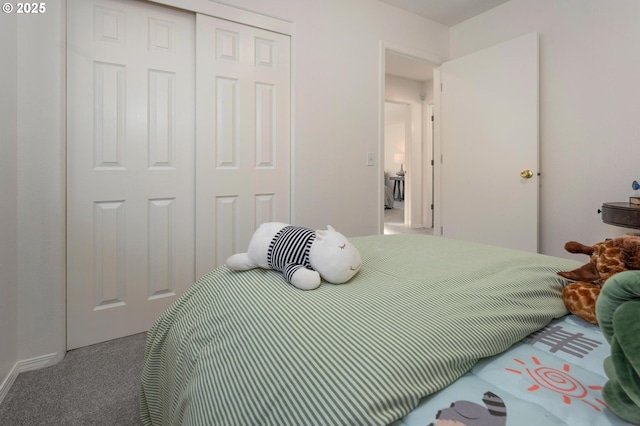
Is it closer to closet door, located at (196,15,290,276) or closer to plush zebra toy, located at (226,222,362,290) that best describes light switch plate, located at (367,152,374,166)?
closet door, located at (196,15,290,276)

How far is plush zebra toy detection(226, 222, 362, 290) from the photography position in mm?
918

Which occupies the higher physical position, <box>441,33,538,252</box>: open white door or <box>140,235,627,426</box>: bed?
<box>441,33,538,252</box>: open white door

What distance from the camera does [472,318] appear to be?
706 millimetres

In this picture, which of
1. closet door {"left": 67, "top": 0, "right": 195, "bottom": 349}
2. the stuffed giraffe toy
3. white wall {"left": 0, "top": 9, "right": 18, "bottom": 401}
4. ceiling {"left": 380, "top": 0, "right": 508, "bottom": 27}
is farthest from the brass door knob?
white wall {"left": 0, "top": 9, "right": 18, "bottom": 401}

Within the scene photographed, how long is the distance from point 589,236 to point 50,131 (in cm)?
356

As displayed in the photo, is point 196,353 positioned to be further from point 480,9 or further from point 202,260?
point 480,9

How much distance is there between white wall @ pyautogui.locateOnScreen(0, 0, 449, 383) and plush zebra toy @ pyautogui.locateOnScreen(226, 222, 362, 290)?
4.17 ft

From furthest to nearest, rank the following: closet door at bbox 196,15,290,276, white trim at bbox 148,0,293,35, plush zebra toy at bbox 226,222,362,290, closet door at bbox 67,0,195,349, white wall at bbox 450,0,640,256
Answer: white wall at bbox 450,0,640,256, closet door at bbox 196,15,290,276, white trim at bbox 148,0,293,35, closet door at bbox 67,0,195,349, plush zebra toy at bbox 226,222,362,290

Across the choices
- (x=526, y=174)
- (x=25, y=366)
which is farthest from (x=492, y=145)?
(x=25, y=366)

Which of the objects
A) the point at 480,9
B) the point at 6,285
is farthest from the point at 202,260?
the point at 480,9

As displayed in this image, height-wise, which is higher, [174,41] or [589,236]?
[174,41]

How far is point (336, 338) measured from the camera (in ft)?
1.99

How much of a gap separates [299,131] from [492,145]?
177cm

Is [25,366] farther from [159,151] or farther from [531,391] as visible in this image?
[531,391]
